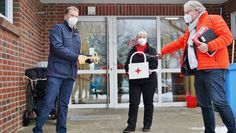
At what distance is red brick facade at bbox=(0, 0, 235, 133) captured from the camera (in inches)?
189

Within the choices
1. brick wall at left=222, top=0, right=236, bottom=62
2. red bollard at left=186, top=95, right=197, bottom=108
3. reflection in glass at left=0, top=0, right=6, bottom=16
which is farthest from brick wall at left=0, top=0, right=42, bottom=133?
brick wall at left=222, top=0, right=236, bottom=62

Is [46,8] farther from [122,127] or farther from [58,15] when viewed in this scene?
[122,127]

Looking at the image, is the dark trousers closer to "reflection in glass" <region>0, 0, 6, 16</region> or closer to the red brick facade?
the red brick facade

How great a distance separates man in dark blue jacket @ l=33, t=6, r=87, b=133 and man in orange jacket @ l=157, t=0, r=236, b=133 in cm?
147

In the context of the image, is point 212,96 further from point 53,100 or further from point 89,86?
point 89,86

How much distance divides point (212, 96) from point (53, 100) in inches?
79.1

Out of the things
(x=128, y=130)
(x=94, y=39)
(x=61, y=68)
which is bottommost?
(x=128, y=130)

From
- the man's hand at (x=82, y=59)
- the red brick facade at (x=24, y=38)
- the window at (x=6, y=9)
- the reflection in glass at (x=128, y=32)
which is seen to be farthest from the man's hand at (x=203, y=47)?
the reflection in glass at (x=128, y=32)

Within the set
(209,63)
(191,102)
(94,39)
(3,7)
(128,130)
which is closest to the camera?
(209,63)

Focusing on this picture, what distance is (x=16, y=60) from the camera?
17.9 feet

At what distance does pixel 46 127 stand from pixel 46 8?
11.9 feet

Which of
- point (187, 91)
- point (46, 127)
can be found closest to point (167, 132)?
point (46, 127)

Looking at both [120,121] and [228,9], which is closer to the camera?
[120,121]

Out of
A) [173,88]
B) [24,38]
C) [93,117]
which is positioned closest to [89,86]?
[93,117]
